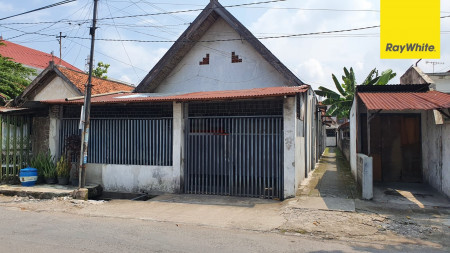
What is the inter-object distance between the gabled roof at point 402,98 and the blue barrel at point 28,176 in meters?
9.88

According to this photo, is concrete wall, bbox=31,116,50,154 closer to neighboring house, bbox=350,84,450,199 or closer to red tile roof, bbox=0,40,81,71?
neighboring house, bbox=350,84,450,199

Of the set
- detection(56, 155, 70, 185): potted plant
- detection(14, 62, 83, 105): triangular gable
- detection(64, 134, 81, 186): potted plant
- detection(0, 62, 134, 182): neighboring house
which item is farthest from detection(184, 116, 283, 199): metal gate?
detection(14, 62, 83, 105): triangular gable

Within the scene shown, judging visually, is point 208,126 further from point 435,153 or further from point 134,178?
point 435,153

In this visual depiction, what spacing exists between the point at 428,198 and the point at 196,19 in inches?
356

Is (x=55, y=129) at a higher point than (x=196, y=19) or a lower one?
lower

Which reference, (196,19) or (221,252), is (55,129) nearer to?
(196,19)

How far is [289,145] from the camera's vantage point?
820cm

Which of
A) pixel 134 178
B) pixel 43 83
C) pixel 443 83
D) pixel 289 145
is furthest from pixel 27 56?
pixel 443 83

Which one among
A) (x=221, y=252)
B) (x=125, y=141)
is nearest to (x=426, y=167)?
(x=221, y=252)

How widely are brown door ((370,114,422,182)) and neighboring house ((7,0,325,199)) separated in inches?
101

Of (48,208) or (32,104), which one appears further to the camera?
(32,104)

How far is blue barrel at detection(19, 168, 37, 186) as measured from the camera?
9.80 metres

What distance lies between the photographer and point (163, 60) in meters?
11.9

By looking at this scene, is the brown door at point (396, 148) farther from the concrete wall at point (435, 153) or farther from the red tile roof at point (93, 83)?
the red tile roof at point (93, 83)
